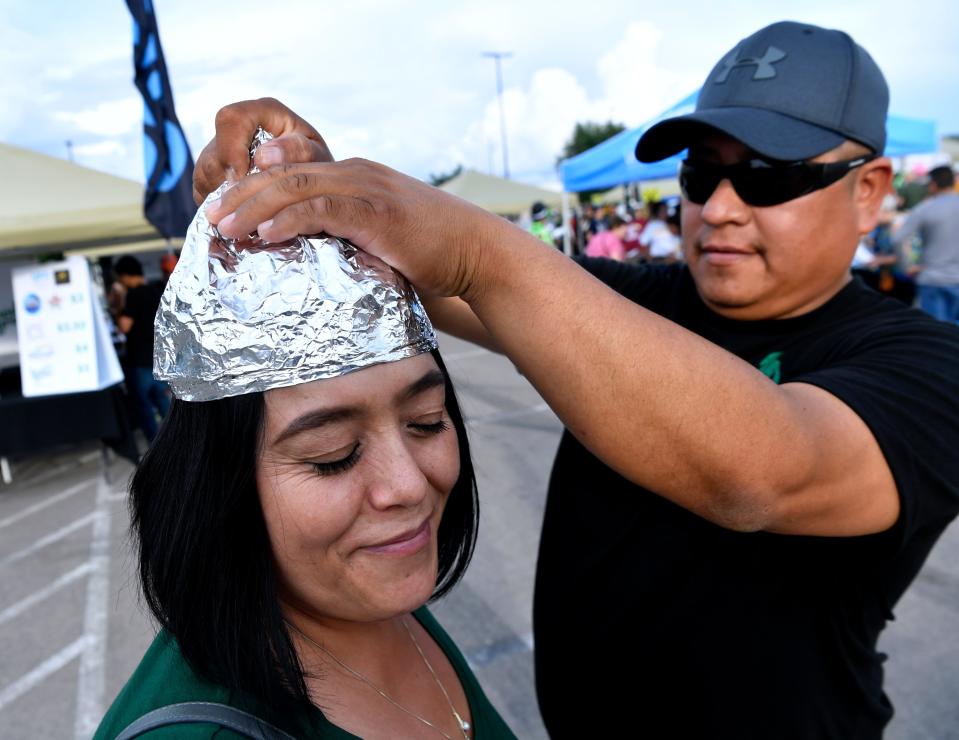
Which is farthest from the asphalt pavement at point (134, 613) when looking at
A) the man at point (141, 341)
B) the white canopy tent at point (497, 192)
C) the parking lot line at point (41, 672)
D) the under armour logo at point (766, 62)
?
the white canopy tent at point (497, 192)

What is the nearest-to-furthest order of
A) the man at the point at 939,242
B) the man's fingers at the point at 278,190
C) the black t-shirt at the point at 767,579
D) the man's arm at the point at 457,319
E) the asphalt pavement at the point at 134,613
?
the man's fingers at the point at 278,190 < the black t-shirt at the point at 767,579 < the man's arm at the point at 457,319 < the asphalt pavement at the point at 134,613 < the man at the point at 939,242

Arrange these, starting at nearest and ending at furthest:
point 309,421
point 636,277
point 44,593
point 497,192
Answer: point 309,421 → point 636,277 → point 44,593 → point 497,192

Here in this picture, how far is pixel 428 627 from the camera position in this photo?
1.45m

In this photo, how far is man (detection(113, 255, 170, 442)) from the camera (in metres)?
6.38

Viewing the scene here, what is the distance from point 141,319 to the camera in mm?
6359

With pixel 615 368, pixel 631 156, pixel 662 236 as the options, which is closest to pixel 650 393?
pixel 615 368

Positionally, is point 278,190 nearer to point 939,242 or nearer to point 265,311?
point 265,311

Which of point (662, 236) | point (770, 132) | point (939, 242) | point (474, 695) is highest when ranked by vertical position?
point (770, 132)

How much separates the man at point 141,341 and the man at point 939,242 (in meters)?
7.48

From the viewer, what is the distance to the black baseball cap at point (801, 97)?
1.36 metres

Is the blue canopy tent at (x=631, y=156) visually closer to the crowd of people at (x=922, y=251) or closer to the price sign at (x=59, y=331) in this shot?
the crowd of people at (x=922, y=251)

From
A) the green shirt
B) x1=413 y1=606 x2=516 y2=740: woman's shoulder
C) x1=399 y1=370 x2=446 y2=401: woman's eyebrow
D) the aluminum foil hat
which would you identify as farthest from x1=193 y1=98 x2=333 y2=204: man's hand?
x1=413 y1=606 x2=516 y2=740: woman's shoulder

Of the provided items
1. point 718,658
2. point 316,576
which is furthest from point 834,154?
point 316,576

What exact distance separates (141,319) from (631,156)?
18.8 feet
